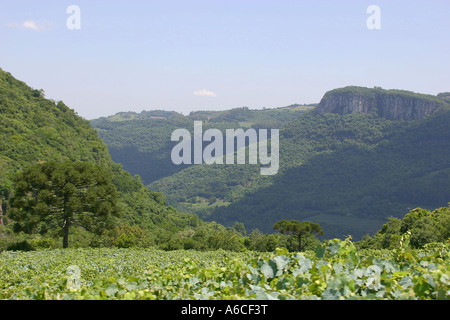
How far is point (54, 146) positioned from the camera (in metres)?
69.8

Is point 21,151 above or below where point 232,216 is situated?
above

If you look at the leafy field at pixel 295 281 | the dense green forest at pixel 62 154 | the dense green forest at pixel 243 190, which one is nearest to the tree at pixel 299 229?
the dense green forest at pixel 243 190

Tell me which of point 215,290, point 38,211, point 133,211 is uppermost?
point 215,290

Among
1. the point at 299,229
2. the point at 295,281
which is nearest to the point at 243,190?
the point at 299,229

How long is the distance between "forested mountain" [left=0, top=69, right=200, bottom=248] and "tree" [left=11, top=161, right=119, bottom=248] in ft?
62.0

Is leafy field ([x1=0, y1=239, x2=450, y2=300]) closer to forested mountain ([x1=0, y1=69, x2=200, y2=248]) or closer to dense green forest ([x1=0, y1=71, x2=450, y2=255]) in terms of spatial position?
dense green forest ([x1=0, y1=71, x2=450, y2=255])

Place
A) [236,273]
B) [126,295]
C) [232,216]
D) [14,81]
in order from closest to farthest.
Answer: [126,295]
[236,273]
[14,81]
[232,216]

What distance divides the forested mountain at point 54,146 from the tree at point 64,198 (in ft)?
62.0

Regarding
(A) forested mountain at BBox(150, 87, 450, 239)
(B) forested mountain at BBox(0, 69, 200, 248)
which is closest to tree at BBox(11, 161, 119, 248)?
(B) forested mountain at BBox(0, 69, 200, 248)

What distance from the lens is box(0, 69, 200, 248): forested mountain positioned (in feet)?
190

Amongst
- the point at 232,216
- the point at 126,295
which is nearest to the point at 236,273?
the point at 126,295
